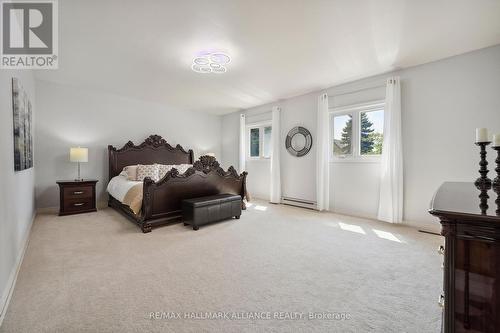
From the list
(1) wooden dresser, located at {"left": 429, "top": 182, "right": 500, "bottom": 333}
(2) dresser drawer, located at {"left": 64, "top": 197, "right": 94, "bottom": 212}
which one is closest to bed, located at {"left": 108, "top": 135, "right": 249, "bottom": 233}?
(2) dresser drawer, located at {"left": 64, "top": 197, "right": 94, "bottom": 212}

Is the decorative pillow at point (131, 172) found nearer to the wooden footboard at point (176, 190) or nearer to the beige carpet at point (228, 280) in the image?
the beige carpet at point (228, 280)

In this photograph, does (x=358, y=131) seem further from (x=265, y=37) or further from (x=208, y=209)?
(x=208, y=209)

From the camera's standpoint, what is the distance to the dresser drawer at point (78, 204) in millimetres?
4051

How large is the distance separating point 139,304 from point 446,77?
464 cm

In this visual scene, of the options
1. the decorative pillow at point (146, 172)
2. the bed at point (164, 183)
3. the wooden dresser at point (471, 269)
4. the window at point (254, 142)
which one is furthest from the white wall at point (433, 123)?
the decorative pillow at point (146, 172)

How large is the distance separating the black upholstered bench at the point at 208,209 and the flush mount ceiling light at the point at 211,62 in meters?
2.08

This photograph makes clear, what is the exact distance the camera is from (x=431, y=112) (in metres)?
3.30

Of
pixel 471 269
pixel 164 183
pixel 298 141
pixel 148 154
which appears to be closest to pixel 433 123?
pixel 298 141

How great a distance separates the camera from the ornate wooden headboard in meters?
4.90

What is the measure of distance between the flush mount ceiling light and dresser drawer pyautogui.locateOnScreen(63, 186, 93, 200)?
3171mm

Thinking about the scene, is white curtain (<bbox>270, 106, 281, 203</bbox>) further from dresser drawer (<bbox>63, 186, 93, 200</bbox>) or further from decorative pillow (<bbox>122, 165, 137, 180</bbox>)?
dresser drawer (<bbox>63, 186, 93, 200</bbox>)

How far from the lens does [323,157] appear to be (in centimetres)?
444

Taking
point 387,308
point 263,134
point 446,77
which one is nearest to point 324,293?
point 387,308

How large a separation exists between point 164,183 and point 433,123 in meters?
4.25
